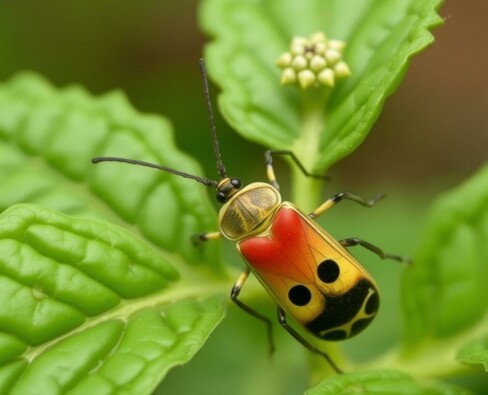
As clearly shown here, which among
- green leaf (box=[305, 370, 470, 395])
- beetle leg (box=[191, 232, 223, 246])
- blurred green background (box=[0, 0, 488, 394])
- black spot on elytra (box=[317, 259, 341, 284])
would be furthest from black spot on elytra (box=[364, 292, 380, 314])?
blurred green background (box=[0, 0, 488, 394])

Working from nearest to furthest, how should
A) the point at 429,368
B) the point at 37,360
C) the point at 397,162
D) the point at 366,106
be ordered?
the point at 37,360
the point at 366,106
the point at 429,368
the point at 397,162

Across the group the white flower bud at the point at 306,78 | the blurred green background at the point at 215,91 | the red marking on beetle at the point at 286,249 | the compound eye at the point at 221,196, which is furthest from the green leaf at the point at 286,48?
the blurred green background at the point at 215,91

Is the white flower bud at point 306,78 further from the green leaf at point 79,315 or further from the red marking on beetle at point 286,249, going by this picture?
the green leaf at point 79,315

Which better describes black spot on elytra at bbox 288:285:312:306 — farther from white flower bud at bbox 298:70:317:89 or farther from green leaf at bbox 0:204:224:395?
white flower bud at bbox 298:70:317:89

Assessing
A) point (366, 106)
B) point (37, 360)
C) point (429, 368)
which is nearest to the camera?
point (37, 360)

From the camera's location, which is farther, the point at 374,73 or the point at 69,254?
the point at 374,73

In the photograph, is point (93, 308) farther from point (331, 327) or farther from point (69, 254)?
point (331, 327)

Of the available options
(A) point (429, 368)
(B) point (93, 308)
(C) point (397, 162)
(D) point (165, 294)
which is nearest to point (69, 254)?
(B) point (93, 308)
